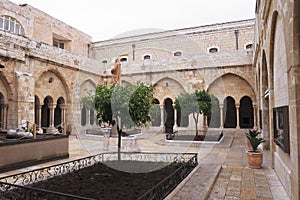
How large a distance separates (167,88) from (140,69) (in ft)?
7.67

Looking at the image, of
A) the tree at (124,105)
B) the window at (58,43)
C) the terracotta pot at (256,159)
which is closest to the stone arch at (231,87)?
the terracotta pot at (256,159)

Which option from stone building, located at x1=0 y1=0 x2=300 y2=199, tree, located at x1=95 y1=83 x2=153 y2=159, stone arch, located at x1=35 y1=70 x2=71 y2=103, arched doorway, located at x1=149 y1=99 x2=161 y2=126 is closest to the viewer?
tree, located at x1=95 y1=83 x2=153 y2=159

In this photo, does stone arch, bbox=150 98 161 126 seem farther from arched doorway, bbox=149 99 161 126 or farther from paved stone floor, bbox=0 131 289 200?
paved stone floor, bbox=0 131 289 200

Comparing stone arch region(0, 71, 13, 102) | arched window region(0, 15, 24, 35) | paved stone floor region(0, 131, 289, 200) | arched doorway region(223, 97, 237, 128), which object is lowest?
paved stone floor region(0, 131, 289, 200)

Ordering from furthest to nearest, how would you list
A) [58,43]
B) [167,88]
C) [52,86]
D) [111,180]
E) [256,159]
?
[58,43]
[167,88]
[52,86]
[256,159]
[111,180]

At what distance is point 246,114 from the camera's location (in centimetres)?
1767

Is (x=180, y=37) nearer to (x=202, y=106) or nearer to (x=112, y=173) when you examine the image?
(x=202, y=106)

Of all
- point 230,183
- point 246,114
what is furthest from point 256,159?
point 246,114

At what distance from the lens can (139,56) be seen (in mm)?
22109

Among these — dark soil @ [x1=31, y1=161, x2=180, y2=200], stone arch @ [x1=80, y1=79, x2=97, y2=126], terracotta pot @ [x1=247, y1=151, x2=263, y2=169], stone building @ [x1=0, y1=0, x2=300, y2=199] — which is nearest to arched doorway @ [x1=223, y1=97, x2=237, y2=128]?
stone building @ [x1=0, y1=0, x2=300, y2=199]

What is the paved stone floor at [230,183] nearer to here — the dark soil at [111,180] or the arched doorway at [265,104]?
the dark soil at [111,180]

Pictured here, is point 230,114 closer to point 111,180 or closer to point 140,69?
point 140,69

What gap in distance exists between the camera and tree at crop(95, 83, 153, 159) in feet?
14.8

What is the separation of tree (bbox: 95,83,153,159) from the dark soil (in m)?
0.99
